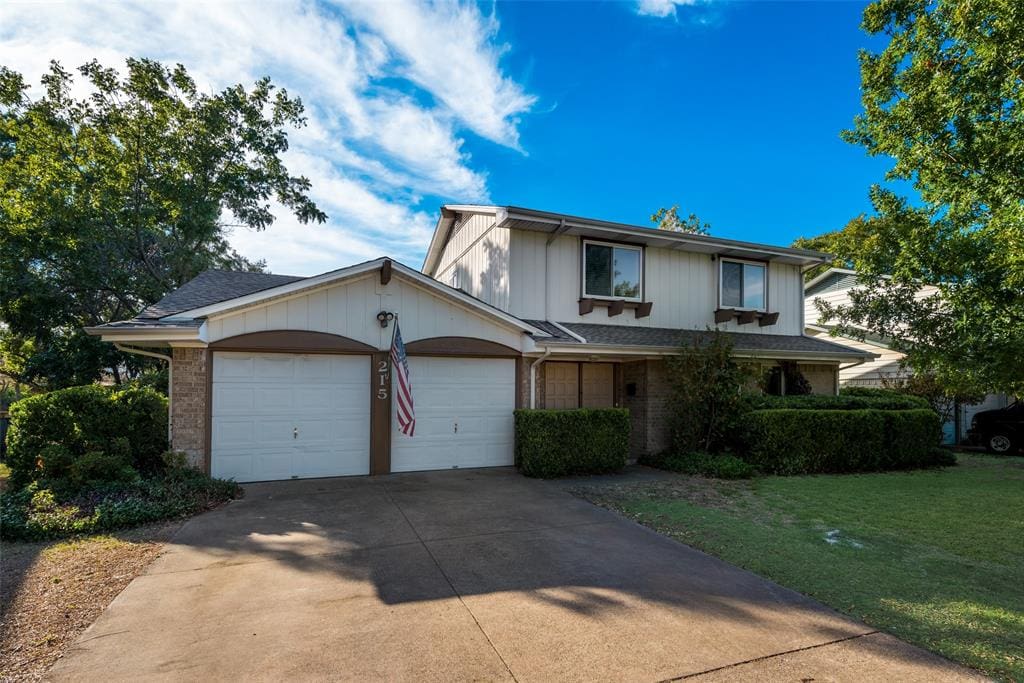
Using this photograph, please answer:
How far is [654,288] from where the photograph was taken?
41.0 ft

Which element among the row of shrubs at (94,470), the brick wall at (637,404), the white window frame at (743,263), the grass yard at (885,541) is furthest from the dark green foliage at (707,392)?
the row of shrubs at (94,470)

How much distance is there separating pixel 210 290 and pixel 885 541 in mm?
12054

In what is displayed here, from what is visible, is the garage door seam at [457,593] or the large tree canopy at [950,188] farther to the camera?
the large tree canopy at [950,188]

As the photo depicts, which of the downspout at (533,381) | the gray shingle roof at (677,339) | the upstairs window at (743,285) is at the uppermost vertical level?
the upstairs window at (743,285)

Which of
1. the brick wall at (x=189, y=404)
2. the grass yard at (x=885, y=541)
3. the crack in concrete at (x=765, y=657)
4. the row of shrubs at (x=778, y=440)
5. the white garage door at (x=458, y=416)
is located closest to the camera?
the crack in concrete at (x=765, y=657)

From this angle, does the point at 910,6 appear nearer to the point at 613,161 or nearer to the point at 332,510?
the point at 613,161

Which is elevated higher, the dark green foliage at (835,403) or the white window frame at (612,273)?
the white window frame at (612,273)

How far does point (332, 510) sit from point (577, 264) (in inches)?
304

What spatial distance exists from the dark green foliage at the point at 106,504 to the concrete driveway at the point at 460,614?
0.81 meters

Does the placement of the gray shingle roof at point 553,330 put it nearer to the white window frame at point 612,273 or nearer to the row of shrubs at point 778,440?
the white window frame at point 612,273

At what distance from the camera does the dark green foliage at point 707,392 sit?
10.5 metres

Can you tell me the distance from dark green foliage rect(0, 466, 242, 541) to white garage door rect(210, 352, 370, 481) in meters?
0.89

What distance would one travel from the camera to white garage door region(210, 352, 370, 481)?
27.0 ft

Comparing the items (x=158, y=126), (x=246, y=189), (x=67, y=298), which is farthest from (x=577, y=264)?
(x=67, y=298)
